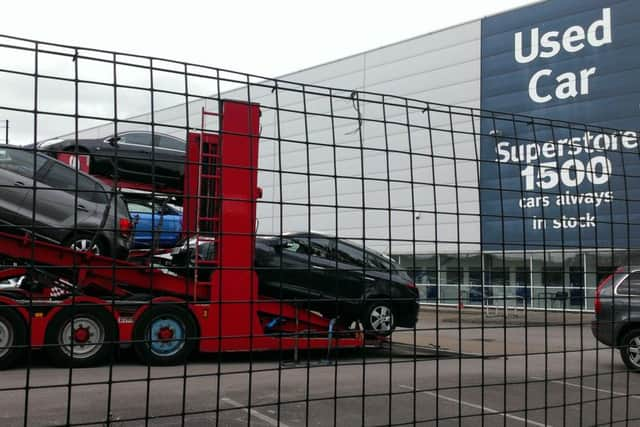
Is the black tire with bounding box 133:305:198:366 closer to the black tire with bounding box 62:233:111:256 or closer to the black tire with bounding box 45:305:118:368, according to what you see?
the black tire with bounding box 45:305:118:368

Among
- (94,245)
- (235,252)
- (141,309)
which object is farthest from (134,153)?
(235,252)

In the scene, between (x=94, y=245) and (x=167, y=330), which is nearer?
(x=167, y=330)

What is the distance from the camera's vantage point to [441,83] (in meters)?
23.7

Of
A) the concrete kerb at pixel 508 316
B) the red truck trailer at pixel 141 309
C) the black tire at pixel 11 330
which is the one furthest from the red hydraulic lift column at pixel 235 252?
the concrete kerb at pixel 508 316

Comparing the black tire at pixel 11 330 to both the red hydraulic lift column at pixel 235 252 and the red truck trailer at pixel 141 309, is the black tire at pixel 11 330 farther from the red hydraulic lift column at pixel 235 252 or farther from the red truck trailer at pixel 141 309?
the red hydraulic lift column at pixel 235 252

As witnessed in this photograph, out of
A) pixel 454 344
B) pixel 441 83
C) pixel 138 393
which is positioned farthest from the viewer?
pixel 441 83

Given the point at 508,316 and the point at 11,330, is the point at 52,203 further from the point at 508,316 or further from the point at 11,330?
the point at 508,316

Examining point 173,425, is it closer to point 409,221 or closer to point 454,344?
point 454,344

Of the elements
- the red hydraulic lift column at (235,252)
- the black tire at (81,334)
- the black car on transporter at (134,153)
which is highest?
the black car on transporter at (134,153)

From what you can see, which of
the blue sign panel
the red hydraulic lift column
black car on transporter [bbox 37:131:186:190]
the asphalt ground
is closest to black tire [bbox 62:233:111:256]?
black car on transporter [bbox 37:131:186:190]

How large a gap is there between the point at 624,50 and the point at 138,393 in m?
18.0

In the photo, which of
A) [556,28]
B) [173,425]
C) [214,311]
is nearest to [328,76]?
[556,28]

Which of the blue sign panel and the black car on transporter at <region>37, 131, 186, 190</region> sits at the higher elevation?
the blue sign panel

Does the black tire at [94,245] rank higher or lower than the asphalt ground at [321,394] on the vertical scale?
higher
